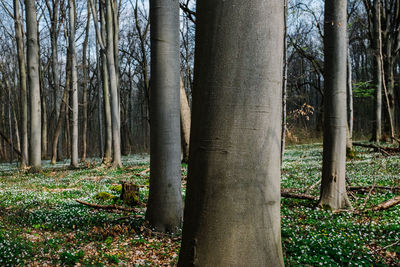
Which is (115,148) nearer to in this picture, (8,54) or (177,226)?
(177,226)

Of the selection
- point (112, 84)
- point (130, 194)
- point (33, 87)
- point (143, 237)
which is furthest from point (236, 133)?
point (33, 87)

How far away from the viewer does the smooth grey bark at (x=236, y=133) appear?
2.19 meters

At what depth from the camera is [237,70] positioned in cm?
219

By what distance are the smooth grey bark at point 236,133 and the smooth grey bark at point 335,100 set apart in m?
4.44

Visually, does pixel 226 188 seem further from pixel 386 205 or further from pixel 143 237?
pixel 386 205

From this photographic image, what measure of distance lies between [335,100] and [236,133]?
15.6ft

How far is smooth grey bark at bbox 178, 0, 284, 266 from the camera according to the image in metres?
2.19

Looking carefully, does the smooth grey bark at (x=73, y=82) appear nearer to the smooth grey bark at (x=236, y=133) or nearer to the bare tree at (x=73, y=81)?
the bare tree at (x=73, y=81)

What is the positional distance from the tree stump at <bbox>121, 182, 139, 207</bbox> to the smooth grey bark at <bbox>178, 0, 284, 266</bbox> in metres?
5.81

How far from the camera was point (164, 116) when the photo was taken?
524 cm

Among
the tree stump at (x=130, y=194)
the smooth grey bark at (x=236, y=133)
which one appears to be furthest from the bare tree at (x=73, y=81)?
the smooth grey bark at (x=236, y=133)

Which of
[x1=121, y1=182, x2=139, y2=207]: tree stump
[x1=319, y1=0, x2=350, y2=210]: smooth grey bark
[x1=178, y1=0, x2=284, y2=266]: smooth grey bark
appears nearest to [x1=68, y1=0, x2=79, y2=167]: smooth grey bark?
[x1=121, y1=182, x2=139, y2=207]: tree stump

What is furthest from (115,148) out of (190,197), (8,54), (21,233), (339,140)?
(8,54)

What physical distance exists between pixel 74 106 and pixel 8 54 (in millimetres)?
22618
